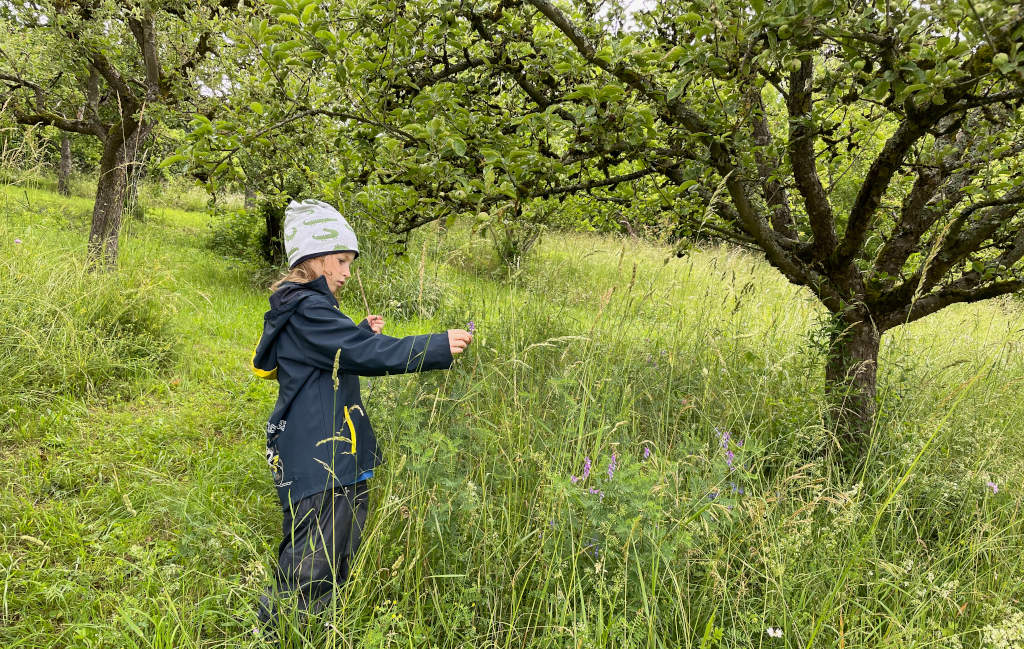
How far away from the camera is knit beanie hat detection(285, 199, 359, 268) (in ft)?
7.73

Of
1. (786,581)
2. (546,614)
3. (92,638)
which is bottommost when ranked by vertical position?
(92,638)

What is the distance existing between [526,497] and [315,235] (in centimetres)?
146

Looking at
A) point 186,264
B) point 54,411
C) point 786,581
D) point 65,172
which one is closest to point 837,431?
point 786,581

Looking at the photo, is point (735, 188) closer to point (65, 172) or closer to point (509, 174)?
point (509, 174)

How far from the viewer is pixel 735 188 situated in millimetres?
2922

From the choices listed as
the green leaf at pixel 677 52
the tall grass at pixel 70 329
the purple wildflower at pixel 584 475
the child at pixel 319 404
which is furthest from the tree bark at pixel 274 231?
the green leaf at pixel 677 52

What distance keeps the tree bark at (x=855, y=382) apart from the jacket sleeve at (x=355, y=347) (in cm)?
233

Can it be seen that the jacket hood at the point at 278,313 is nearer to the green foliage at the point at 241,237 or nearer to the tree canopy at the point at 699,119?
the tree canopy at the point at 699,119

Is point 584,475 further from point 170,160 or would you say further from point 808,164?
point 808,164

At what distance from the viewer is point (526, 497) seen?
236 centimetres

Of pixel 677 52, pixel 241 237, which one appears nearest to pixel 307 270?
pixel 677 52

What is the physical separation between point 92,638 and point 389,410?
1.46m

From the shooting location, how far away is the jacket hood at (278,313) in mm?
2248

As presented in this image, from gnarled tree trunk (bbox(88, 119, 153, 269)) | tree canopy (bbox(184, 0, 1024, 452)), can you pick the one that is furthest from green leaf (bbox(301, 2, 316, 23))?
gnarled tree trunk (bbox(88, 119, 153, 269))
